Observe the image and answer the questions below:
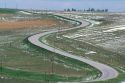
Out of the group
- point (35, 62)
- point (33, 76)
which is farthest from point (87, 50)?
point (33, 76)

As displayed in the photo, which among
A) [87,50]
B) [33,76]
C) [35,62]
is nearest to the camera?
[33,76]

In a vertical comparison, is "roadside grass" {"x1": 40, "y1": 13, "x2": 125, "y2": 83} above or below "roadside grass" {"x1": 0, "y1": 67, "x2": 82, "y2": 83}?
below

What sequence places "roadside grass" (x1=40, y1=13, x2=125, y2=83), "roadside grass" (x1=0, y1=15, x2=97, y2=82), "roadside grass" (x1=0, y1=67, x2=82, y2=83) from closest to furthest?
1. "roadside grass" (x1=0, y1=67, x2=82, y2=83)
2. "roadside grass" (x1=0, y1=15, x2=97, y2=82)
3. "roadside grass" (x1=40, y1=13, x2=125, y2=83)

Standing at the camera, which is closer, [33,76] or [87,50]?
[33,76]

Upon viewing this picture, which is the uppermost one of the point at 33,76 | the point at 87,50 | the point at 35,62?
the point at 33,76

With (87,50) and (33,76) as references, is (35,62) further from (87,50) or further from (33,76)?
(87,50)

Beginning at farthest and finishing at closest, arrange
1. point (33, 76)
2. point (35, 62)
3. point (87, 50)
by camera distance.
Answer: point (87, 50) < point (35, 62) < point (33, 76)

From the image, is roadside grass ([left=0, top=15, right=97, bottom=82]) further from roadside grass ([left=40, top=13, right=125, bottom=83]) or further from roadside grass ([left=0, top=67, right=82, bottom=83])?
roadside grass ([left=40, top=13, right=125, bottom=83])

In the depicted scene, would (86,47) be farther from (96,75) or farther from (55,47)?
(96,75)

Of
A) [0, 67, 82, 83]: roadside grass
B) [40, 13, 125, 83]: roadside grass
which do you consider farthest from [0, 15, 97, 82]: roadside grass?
[40, 13, 125, 83]: roadside grass

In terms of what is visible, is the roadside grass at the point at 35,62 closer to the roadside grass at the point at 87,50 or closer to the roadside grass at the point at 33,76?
the roadside grass at the point at 33,76

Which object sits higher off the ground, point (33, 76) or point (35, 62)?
point (33, 76)

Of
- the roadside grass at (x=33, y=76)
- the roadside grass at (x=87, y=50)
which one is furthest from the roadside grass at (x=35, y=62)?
the roadside grass at (x=87, y=50)
